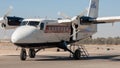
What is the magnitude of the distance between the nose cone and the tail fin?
33.7ft

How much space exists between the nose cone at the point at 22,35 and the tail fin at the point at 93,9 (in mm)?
10284

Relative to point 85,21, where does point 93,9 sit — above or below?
above

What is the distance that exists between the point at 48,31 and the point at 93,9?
8.68 meters

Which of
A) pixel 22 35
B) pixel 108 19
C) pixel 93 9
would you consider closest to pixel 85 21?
pixel 108 19

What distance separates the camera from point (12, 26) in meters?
35.3

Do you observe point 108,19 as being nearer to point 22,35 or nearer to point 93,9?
point 93,9

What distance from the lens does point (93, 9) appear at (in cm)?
3784

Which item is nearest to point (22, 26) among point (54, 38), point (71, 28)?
point (54, 38)

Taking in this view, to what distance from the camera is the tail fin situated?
3750 centimetres

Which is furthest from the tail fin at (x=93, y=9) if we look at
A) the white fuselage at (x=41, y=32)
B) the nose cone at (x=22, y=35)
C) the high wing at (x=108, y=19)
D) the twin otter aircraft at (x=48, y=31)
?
the nose cone at (x=22, y=35)

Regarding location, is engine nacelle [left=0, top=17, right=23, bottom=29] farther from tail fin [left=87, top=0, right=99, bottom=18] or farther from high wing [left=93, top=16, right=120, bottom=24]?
high wing [left=93, top=16, right=120, bottom=24]

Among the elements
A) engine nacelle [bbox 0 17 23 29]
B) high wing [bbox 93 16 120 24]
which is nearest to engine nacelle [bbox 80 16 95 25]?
high wing [bbox 93 16 120 24]

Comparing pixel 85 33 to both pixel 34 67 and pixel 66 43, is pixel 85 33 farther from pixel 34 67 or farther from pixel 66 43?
pixel 34 67

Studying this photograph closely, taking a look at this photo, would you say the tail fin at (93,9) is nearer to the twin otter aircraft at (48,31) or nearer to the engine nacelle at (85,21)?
the twin otter aircraft at (48,31)
